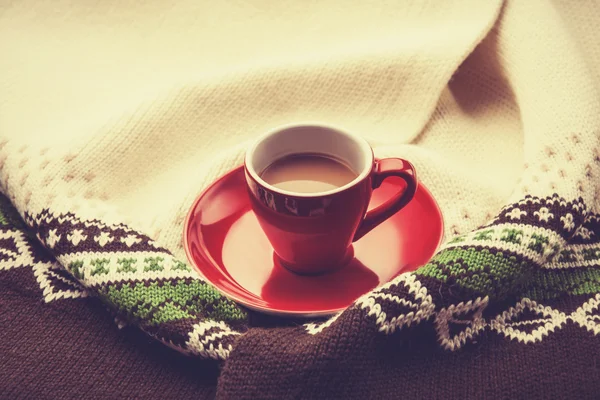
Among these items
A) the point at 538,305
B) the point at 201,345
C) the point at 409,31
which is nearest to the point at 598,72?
the point at 409,31

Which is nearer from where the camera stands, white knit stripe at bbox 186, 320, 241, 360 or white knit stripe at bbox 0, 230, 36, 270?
white knit stripe at bbox 186, 320, 241, 360

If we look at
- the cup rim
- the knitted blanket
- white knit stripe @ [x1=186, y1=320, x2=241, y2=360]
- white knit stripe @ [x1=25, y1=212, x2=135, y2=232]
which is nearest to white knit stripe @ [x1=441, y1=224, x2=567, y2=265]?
the knitted blanket

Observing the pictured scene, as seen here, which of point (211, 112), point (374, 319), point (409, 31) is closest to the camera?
point (374, 319)

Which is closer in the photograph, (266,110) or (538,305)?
(538,305)

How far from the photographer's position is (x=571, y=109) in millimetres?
723

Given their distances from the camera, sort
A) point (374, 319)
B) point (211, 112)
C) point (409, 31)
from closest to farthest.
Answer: point (374, 319) < point (211, 112) < point (409, 31)

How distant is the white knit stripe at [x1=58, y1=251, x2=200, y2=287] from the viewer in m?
0.59

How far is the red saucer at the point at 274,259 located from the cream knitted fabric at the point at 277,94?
0.13 feet

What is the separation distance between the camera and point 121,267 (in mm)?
595

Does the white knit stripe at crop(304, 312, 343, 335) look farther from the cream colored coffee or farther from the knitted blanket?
the cream colored coffee

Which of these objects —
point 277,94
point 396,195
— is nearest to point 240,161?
point 277,94

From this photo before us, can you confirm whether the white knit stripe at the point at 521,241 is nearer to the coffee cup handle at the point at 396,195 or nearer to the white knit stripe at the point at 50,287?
the coffee cup handle at the point at 396,195

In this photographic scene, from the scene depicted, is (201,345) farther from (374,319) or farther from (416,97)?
(416,97)

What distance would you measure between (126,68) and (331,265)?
0.51 m
